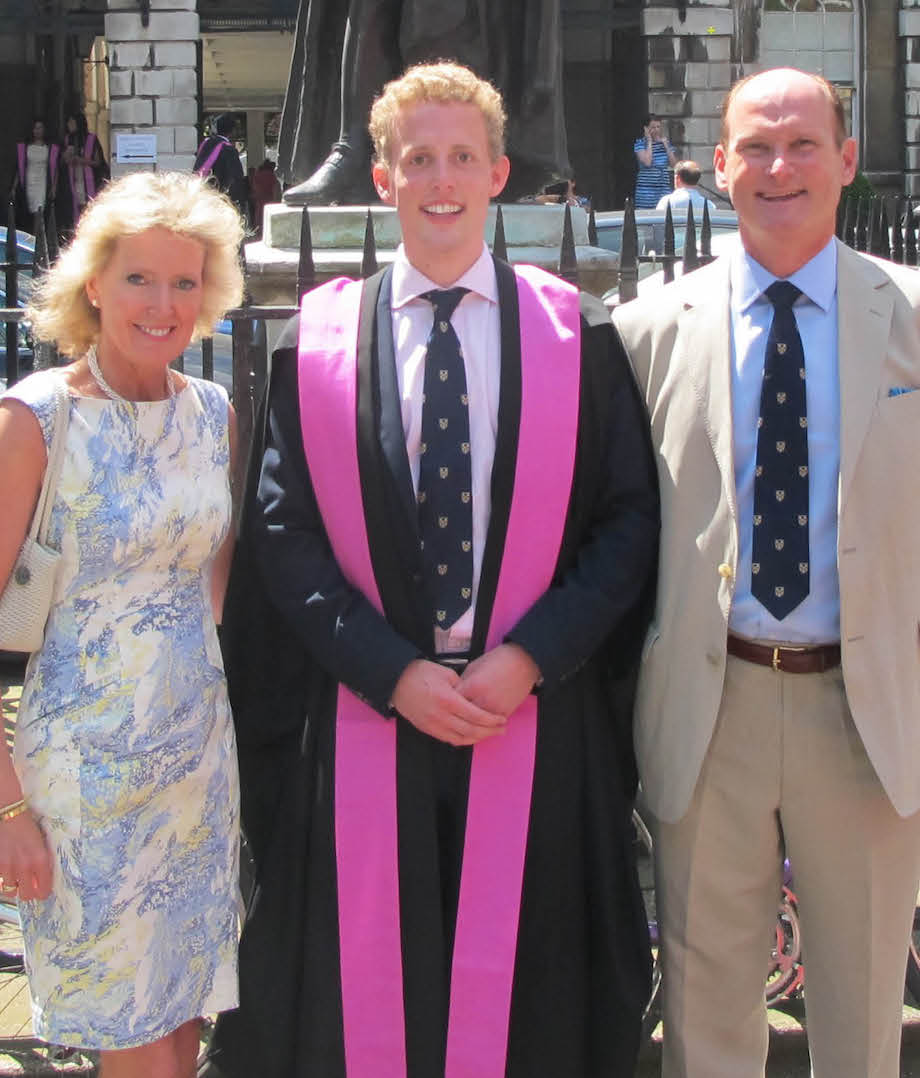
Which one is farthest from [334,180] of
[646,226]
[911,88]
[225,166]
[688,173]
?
[911,88]

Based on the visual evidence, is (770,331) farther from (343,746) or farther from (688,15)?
(688,15)

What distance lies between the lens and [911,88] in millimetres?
19812

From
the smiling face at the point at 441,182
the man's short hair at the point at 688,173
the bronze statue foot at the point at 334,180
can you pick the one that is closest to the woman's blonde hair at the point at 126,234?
the smiling face at the point at 441,182

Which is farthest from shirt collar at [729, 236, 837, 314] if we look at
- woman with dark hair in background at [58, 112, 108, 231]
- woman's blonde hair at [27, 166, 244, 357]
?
woman with dark hair in background at [58, 112, 108, 231]

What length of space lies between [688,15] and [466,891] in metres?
18.0

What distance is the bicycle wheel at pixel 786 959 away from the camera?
11.2 ft

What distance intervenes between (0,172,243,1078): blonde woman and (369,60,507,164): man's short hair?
1.08 feet

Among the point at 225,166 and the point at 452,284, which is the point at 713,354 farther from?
the point at 225,166

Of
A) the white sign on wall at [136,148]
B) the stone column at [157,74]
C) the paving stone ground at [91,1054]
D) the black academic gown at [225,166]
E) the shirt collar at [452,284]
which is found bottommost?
the paving stone ground at [91,1054]

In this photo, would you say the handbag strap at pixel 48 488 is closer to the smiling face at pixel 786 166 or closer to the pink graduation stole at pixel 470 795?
the pink graduation stole at pixel 470 795

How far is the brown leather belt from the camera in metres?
2.48

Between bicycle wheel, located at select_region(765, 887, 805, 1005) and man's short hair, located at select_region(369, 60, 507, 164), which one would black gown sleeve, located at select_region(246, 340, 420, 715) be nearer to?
man's short hair, located at select_region(369, 60, 507, 164)

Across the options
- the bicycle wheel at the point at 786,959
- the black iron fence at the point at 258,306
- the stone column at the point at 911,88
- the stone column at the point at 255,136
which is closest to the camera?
the bicycle wheel at the point at 786,959

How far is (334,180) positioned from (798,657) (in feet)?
8.77
